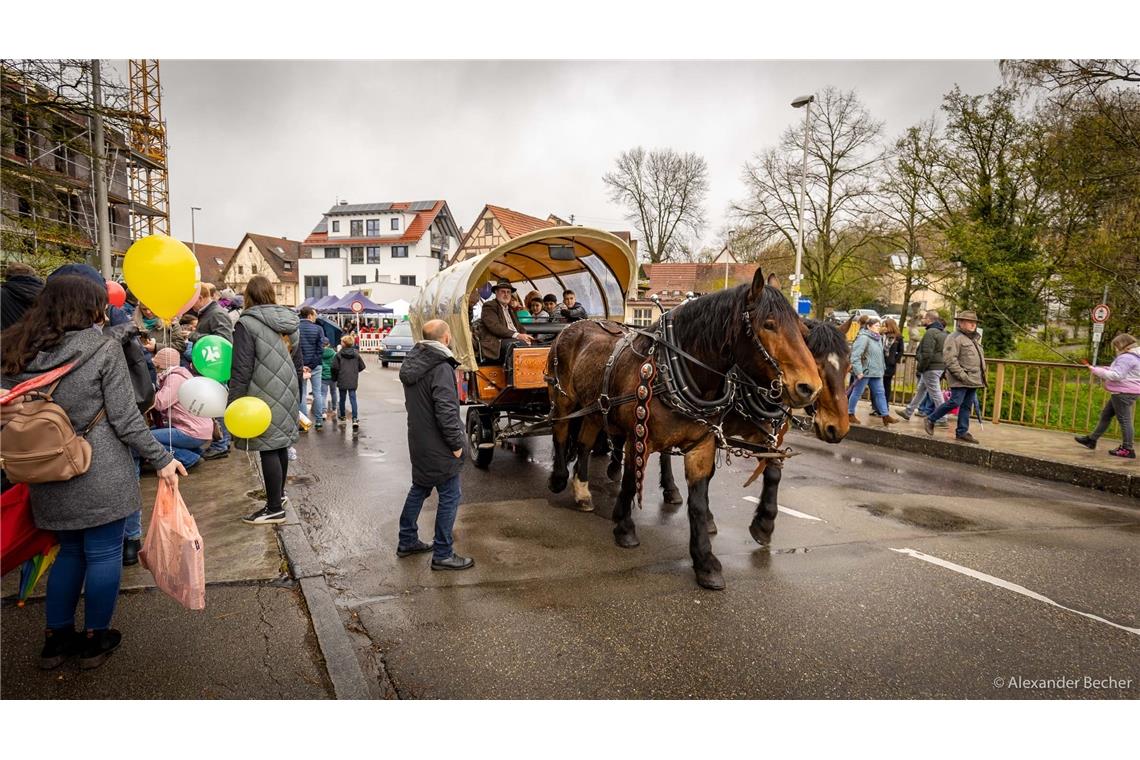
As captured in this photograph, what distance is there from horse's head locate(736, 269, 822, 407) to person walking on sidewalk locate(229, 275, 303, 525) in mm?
3426

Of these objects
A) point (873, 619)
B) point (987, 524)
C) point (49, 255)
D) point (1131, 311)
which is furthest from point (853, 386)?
point (49, 255)

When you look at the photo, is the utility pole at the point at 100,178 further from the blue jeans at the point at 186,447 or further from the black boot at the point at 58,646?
the black boot at the point at 58,646

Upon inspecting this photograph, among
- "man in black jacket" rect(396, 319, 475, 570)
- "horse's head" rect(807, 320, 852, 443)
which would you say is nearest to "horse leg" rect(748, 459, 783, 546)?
"horse's head" rect(807, 320, 852, 443)

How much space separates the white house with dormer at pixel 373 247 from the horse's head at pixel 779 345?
47728 millimetres

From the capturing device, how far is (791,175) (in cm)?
2281

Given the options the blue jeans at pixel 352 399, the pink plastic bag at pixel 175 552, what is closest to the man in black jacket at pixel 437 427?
the pink plastic bag at pixel 175 552

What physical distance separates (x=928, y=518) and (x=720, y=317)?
301 centimetres

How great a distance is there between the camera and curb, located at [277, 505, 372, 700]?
2.77 m

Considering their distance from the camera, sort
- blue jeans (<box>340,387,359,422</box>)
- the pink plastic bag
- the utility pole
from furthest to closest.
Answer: blue jeans (<box>340,387,359,422</box>), the utility pole, the pink plastic bag

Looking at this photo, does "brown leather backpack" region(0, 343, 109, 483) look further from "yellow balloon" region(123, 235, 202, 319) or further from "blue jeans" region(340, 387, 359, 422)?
"blue jeans" region(340, 387, 359, 422)

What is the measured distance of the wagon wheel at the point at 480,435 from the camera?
6719 mm

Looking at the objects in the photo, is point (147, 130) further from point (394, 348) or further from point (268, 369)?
point (394, 348)

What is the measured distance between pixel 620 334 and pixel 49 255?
28.3 ft

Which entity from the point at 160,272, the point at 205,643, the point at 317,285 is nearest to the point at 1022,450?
the point at 205,643
